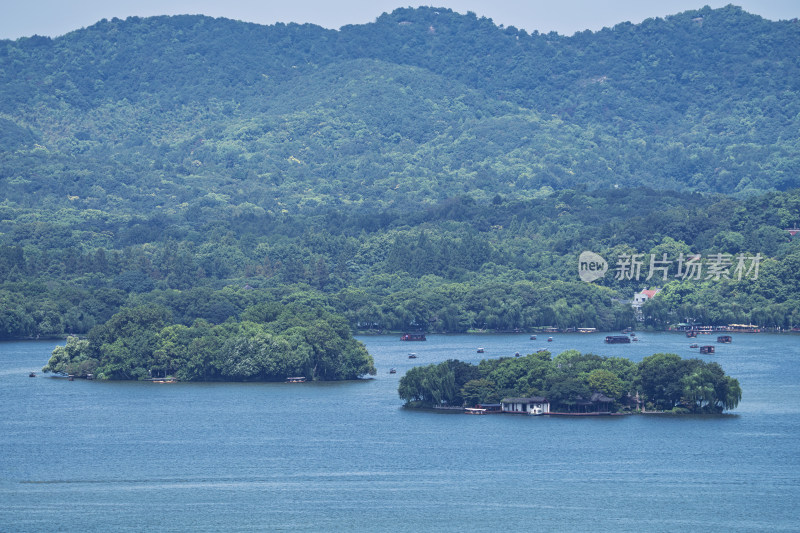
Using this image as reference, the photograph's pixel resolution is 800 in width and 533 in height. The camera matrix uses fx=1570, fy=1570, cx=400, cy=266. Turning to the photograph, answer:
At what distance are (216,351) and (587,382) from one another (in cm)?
2361

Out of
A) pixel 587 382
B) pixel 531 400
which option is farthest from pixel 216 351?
pixel 587 382

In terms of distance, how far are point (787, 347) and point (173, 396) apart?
46.4 m

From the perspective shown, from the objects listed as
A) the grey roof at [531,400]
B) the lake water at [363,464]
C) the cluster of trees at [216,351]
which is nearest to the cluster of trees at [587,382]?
the grey roof at [531,400]

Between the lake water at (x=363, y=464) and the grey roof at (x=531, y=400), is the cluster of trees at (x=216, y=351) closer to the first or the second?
the lake water at (x=363, y=464)

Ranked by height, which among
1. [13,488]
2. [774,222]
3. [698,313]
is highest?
[774,222]

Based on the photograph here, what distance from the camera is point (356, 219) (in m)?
190

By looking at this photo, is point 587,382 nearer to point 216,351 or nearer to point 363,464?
point 363,464

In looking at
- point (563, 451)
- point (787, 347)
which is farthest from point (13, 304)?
point (563, 451)

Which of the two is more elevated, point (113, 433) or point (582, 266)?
point (582, 266)

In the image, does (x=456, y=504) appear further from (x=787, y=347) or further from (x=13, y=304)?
(x=13, y=304)

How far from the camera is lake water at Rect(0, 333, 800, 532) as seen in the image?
54.3m

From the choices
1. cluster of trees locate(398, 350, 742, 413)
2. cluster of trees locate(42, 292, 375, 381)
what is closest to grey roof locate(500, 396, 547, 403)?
cluster of trees locate(398, 350, 742, 413)

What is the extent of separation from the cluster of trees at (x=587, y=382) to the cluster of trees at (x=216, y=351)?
1198 centimetres

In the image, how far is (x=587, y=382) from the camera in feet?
242
